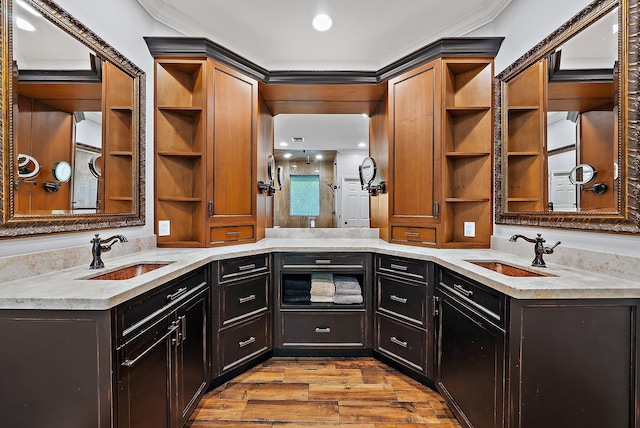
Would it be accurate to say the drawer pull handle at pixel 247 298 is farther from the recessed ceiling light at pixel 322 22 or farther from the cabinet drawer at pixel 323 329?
the recessed ceiling light at pixel 322 22

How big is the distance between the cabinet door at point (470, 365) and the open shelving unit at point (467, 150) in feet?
2.41

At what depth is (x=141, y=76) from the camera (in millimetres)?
2223

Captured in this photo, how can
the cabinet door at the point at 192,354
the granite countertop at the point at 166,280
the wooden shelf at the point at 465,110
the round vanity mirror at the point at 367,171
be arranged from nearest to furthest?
the granite countertop at the point at 166,280, the cabinet door at the point at 192,354, the wooden shelf at the point at 465,110, the round vanity mirror at the point at 367,171

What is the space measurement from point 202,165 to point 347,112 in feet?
5.35

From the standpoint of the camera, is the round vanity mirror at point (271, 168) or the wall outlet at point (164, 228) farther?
the round vanity mirror at point (271, 168)

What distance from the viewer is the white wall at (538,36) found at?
1440 mm

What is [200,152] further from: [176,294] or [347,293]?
[347,293]

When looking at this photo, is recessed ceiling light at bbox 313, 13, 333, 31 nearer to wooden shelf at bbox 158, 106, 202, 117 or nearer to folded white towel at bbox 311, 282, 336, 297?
wooden shelf at bbox 158, 106, 202, 117

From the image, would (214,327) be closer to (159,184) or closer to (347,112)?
(159,184)

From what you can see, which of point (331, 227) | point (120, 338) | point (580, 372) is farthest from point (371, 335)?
point (120, 338)

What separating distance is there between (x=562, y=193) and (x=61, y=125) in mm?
2681

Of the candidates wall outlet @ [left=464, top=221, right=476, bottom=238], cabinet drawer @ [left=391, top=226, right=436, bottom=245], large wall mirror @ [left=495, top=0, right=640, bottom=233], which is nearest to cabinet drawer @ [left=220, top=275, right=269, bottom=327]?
cabinet drawer @ [left=391, top=226, right=436, bottom=245]

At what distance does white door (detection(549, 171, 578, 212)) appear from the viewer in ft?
5.27

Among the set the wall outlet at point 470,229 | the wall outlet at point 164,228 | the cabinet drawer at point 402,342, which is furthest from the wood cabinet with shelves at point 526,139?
the wall outlet at point 164,228
